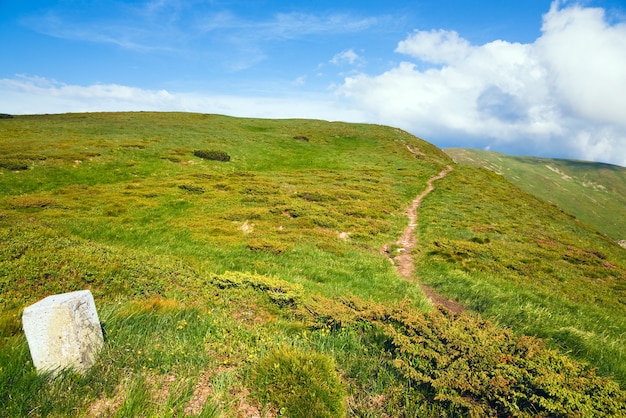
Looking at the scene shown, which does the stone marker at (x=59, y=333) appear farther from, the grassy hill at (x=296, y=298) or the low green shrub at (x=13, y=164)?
the low green shrub at (x=13, y=164)

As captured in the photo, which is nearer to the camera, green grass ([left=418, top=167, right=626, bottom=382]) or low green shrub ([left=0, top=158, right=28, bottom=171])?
green grass ([left=418, top=167, right=626, bottom=382])

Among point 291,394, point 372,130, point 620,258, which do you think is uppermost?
point 372,130

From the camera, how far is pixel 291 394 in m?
5.11

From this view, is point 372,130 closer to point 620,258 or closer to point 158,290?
point 620,258

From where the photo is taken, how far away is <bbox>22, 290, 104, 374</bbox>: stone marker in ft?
14.5

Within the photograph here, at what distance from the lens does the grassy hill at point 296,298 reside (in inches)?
199

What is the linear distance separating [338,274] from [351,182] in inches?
1074

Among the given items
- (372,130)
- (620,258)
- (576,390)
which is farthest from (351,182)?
(372,130)

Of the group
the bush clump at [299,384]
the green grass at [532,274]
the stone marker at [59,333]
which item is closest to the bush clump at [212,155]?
the green grass at [532,274]

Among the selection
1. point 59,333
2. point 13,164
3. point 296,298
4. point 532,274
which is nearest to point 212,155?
point 13,164

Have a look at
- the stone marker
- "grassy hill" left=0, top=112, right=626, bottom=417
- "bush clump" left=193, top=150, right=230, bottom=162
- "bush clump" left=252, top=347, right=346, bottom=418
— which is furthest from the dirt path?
"bush clump" left=193, top=150, right=230, bottom=162

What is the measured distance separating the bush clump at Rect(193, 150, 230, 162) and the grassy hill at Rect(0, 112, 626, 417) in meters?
10.2

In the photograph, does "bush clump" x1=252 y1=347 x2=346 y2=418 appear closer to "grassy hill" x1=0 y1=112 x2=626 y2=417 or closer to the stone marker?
"grassy hill" x1=0 y1=112 x2=626 y2=417

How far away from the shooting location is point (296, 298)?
32.8ft
